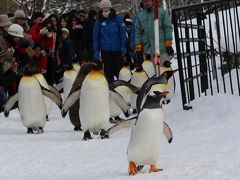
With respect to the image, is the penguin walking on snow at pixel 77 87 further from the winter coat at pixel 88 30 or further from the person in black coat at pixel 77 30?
the person in black coat at pixel 77 30

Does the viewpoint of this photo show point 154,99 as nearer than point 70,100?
Yes

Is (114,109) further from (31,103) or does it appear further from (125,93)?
(31,103)

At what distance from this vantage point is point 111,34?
400 inches

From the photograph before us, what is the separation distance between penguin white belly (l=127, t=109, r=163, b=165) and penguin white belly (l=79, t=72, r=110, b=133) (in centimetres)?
262

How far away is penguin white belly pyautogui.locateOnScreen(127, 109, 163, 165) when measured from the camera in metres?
4.48

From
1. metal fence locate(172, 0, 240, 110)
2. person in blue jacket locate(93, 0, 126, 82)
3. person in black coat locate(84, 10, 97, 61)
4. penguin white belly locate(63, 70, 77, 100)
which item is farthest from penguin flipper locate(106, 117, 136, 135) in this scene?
person in black coat locate(84, 10, 97, 61)

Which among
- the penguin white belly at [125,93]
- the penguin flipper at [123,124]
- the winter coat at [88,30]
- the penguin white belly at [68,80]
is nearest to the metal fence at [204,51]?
the penguin white belly at [125,93]

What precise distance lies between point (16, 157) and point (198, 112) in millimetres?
2463

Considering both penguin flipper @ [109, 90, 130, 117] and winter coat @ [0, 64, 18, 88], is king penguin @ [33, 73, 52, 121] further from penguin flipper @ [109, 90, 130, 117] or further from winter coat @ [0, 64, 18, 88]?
penguin flipper @ [109, 90, 130, 117]

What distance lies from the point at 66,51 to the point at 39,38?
1.10 metres

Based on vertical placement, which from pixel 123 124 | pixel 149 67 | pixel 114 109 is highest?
pixel 123 124

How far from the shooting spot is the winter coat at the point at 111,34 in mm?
10102

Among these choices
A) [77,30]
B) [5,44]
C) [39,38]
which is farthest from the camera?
[77,30]

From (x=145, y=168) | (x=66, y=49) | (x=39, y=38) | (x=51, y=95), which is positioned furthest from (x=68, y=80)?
(x=145, y=168)
